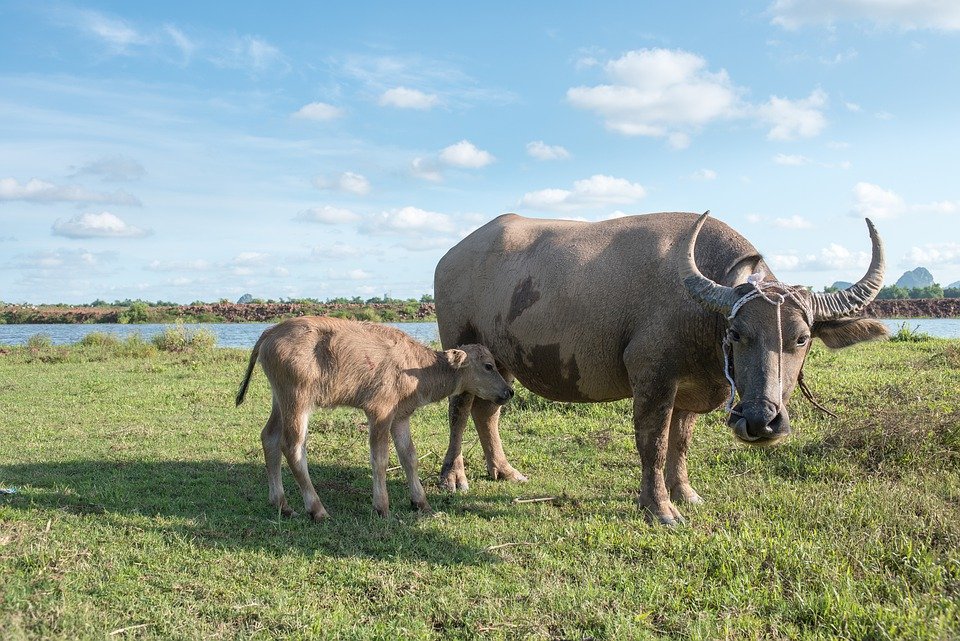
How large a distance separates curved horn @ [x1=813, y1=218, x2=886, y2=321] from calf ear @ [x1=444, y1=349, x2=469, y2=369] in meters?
2.83

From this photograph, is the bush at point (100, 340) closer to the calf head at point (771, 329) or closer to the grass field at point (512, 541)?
the grass field at point (512, 541)

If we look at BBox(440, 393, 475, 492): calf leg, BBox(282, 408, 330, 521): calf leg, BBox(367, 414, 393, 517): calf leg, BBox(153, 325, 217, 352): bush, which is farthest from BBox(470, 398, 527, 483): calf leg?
BBox(153, 325, 217, 352): bush

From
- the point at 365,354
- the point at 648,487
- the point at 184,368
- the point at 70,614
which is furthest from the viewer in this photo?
the point at 184,368

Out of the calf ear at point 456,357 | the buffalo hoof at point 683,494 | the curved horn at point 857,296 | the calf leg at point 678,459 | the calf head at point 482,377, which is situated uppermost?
the curved horn at point 857,296

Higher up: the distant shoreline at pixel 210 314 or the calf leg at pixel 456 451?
the distant shoreline at pixel 210 314

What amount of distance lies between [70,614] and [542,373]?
3843mm

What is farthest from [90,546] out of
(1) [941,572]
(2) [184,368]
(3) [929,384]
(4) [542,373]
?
(2) [184,368]

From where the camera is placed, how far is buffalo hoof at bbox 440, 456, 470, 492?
21.6ft

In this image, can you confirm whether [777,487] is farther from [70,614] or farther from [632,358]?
[70,614]

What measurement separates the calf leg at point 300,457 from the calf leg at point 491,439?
1.88m

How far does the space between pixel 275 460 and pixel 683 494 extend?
3.39 m

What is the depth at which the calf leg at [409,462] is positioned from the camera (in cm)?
584

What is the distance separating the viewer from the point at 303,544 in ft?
16.0

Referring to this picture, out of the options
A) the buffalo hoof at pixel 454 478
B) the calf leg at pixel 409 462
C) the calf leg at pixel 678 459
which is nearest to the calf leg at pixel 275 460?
the calf leg at pixel 409 462
